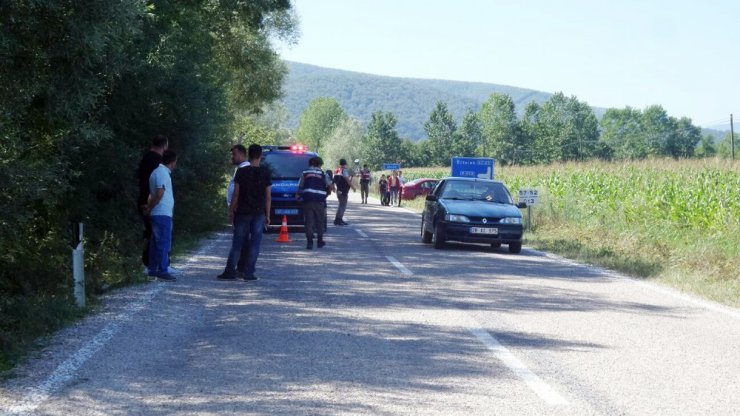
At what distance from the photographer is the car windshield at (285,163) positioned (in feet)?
77.0

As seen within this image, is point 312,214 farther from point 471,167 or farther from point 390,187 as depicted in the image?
point 390,187

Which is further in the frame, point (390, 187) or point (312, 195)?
point (390, 187)

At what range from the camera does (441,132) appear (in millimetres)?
154625

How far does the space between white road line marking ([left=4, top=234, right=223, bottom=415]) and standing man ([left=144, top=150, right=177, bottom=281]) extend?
1.65 metres

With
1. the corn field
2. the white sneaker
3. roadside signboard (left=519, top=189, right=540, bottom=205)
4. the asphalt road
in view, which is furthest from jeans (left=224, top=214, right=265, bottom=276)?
roadside signboard (left=519, top=189, right=540, bottom=205)

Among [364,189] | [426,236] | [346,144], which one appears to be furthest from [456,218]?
[346,144]

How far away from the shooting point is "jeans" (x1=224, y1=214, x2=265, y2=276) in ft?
41.0

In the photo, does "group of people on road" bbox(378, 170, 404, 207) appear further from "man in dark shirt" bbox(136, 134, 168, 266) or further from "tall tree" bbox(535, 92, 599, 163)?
"tall tree" bbox(535, 92, 599, 163)

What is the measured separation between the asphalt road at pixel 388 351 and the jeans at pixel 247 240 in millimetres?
459

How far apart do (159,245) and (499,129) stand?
145m

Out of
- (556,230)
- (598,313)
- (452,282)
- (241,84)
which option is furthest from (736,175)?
(241,84)

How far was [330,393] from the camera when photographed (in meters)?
5.93

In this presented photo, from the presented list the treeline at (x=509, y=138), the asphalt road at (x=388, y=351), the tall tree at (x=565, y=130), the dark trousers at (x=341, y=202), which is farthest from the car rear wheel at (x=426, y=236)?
the treeline at (x=509, y=138)

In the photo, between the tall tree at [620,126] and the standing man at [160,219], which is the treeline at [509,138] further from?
the standing man at [160,219]
